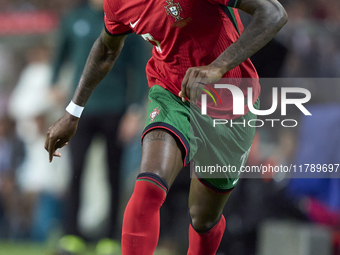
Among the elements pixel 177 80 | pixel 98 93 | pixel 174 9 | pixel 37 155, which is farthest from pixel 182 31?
pixel 37 155

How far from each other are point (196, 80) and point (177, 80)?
571mm

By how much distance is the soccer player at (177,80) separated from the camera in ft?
6.63

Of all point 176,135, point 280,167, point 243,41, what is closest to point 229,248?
point 280,167

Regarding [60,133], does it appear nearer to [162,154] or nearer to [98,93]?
[162,154]

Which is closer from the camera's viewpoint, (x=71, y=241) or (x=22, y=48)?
(x=71, y=241)

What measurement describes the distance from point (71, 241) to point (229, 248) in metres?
1.30

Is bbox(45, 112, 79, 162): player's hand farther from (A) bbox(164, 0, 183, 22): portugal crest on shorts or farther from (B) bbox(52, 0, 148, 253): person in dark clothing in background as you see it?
(B) bbox(52, 0, 148, 253): person in dark clothing in background

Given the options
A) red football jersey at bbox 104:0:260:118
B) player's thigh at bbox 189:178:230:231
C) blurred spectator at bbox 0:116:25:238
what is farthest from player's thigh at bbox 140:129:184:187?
blurred spectator at bbox 0:116:25:238

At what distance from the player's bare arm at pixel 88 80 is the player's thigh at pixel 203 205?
2.48ft

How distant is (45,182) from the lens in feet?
19.3

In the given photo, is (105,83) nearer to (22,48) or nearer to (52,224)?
(52,224)

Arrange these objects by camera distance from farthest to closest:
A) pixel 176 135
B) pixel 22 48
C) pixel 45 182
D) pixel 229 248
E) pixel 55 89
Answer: pixel 22 48 → pixel 45 182 → pixel 55 89 → pixel 229 248 → pixel 176 135

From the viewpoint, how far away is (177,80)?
8.06 ft

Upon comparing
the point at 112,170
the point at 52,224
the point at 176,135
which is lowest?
the point at 52,224
